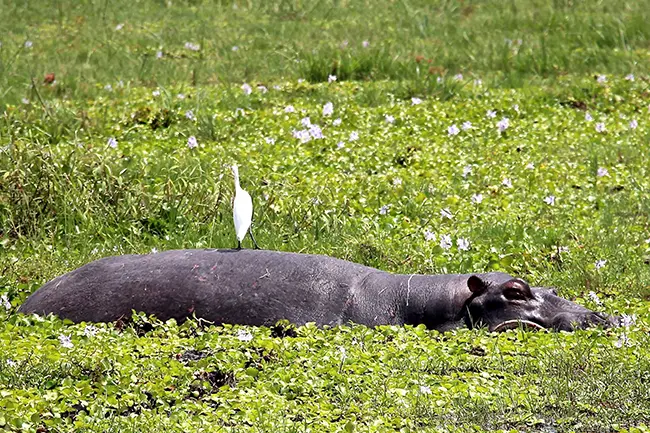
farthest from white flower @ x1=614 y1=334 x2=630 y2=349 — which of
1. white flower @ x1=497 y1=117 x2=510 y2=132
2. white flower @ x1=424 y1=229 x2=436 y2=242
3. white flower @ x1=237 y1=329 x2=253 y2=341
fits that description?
white flower @ x1=497 y1=117 x2=510 y2=132

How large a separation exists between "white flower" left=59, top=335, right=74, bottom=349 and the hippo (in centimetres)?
69

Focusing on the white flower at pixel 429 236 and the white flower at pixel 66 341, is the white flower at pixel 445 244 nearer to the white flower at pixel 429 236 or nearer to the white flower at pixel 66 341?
the white flower at pixel 429 236

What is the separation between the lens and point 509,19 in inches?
602

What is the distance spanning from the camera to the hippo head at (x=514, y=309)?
6.29m

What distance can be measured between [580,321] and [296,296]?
156 centimetres

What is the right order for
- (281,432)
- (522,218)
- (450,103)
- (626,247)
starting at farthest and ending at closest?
1. (450,103)
2. (522,218)
3. (626,247)
4. (281,432)

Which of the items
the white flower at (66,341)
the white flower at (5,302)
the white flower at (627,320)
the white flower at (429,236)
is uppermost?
the white flower at (66,341)

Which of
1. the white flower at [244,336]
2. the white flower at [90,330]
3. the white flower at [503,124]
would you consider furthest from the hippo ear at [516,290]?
the white flower at [503,124]

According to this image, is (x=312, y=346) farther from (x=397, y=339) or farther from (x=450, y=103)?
(x=450, y=103)

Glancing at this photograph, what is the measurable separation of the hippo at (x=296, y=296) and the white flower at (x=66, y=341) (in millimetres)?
690

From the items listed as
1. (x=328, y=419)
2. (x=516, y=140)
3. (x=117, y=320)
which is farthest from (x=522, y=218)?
(x=328, y=419)

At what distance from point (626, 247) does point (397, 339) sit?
264 centimetres

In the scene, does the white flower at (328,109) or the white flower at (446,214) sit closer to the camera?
the white flower at (446,214)

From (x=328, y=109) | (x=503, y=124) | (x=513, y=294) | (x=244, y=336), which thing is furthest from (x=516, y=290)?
(x=328, y=109)
